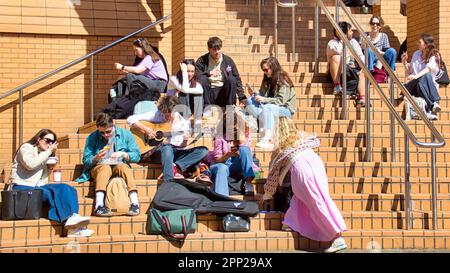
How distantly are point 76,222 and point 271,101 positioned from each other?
3.13 metres

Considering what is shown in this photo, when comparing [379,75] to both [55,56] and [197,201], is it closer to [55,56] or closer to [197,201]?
[197,201]

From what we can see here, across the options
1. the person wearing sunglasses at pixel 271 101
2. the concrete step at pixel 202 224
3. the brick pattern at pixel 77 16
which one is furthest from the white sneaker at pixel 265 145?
the brick pattern at pixel 77 16

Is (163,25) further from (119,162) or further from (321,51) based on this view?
(119,162)

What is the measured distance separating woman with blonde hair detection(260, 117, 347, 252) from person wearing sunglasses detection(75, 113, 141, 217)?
4.79 ft

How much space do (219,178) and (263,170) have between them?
2.72 ft

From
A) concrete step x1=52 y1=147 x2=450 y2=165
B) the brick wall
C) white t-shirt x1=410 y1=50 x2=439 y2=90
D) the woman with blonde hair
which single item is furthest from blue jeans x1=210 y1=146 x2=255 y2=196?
the brick wall

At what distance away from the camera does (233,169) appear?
9492 millimetres

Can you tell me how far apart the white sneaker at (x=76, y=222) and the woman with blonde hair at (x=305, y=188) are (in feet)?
6.23

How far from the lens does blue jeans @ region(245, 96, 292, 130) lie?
1027cm

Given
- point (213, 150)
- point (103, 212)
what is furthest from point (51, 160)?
point (213, 150)

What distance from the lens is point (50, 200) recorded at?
28.2ft

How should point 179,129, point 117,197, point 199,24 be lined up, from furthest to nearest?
1. point 199,24
2. point 179,129
3. point 117,197

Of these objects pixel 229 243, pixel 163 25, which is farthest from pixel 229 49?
pixel 229 243

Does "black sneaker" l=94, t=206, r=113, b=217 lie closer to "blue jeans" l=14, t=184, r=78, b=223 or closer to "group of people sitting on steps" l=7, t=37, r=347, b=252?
"group of people sitting on steps" l=7, t=37, r=347, b=252
